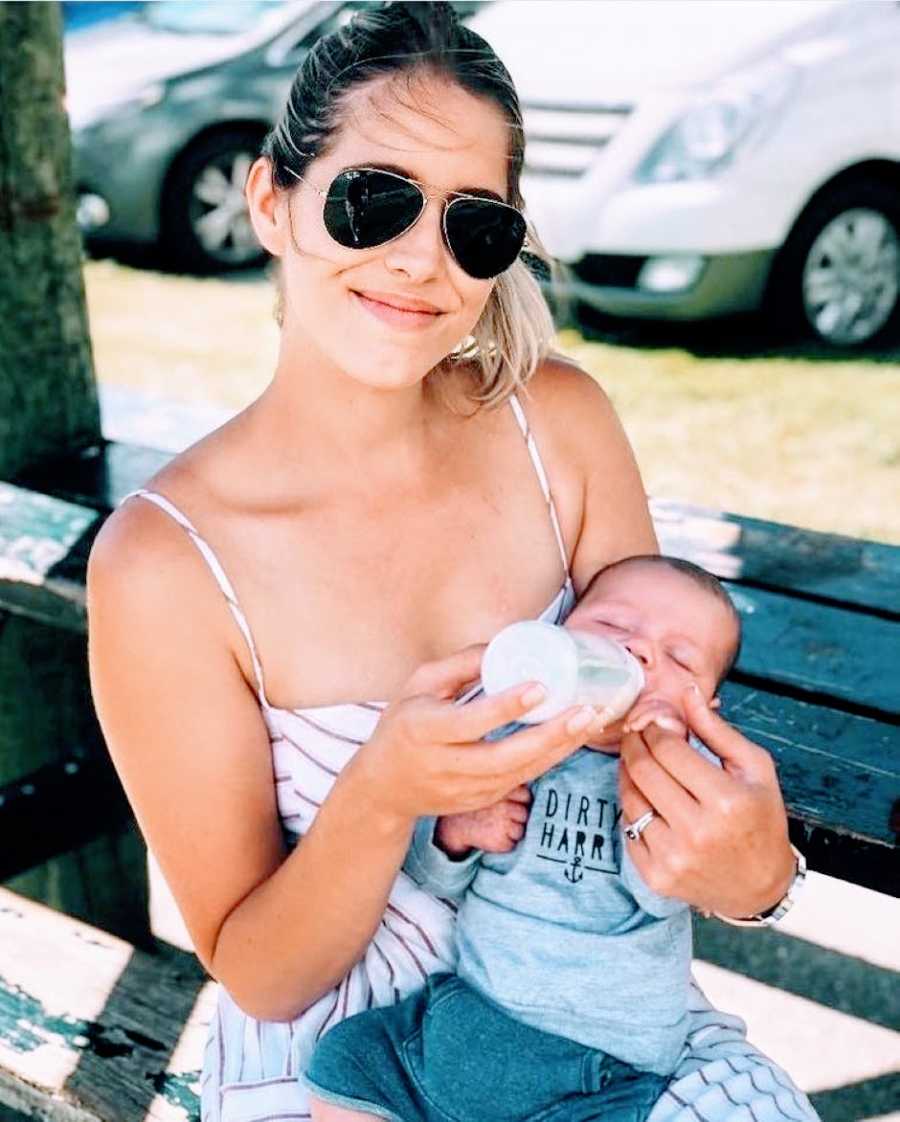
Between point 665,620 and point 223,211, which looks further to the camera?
point 223,211

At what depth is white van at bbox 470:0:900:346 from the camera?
6.21m

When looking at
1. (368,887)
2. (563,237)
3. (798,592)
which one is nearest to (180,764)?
(368,887)

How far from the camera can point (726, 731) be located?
4.94ft

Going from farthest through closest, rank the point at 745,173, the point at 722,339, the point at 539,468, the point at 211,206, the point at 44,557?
the point at 211,206, the point at 722,339, the point at 745,173, the point at 44,557, the point at 539,468

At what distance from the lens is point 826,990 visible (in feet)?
10.5

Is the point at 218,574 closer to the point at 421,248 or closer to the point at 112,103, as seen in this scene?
the point at 421,248

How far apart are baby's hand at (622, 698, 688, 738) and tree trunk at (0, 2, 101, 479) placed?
5.77 feet

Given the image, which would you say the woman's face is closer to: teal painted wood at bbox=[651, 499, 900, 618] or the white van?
teal painted wood at bbox=[651, 499, 900, 618]

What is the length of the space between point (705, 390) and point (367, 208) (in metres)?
4.79

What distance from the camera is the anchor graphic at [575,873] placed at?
5.47ft


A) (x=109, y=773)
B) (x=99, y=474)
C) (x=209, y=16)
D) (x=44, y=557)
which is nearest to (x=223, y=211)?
(x=209, y=16)

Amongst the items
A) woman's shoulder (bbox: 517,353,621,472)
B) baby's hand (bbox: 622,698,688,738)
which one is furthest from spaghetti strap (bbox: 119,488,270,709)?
woman's shoulder (bbox: 517,353,621,472)

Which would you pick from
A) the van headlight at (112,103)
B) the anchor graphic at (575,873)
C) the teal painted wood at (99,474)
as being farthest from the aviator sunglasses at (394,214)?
the van headlight at (112,103)

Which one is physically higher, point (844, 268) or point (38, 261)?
point (38, 261)
